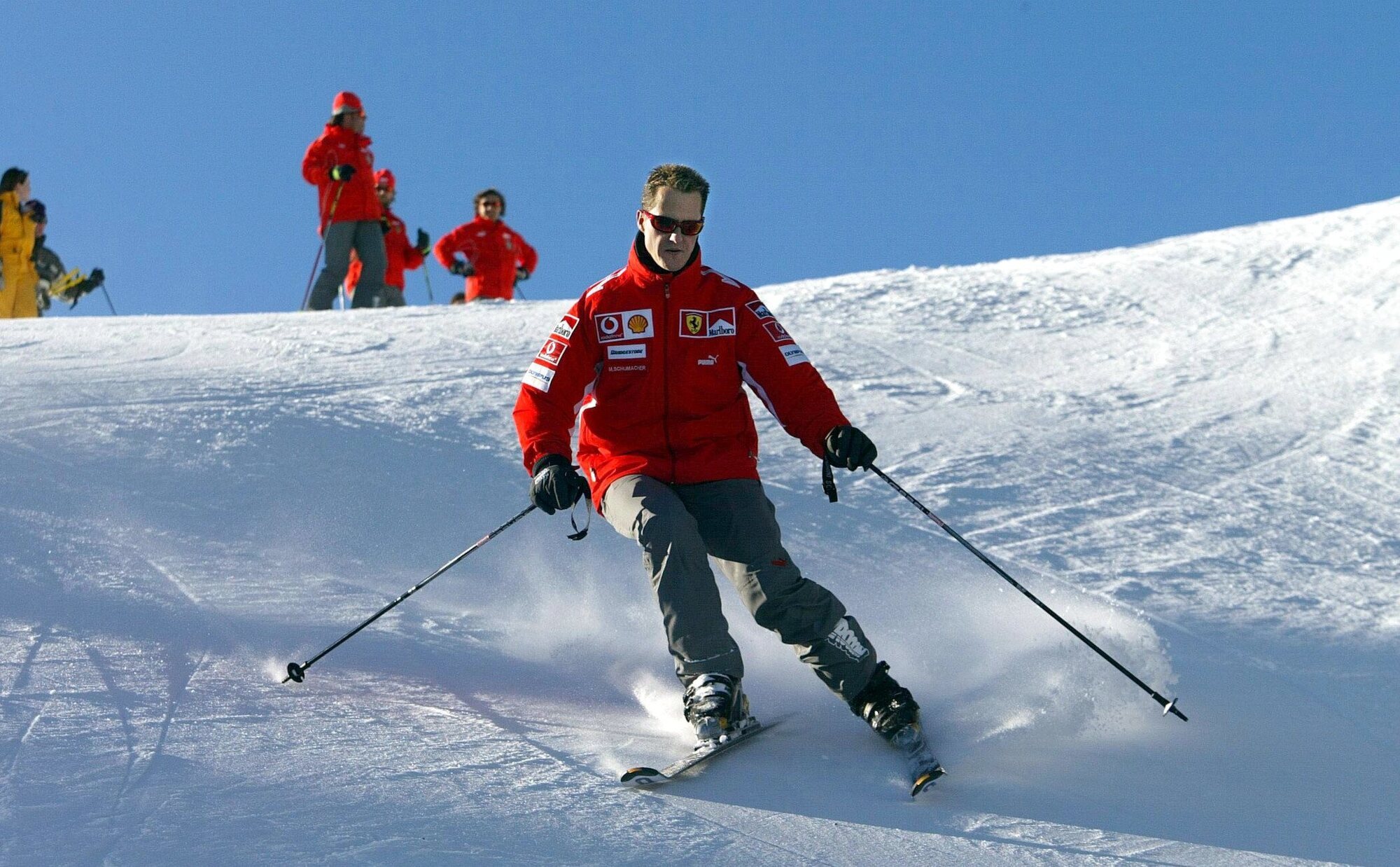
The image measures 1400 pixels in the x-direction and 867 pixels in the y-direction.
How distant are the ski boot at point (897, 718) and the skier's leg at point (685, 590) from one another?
349 millimetres

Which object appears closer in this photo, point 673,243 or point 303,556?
point 673,243

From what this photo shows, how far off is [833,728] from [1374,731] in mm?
1586

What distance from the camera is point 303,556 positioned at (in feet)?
16.4

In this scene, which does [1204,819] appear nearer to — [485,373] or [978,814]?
[978,814]

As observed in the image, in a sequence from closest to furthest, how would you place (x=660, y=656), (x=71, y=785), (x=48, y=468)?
(x=71, y=785)
(x=660, y=656)
(x=48, y=468)

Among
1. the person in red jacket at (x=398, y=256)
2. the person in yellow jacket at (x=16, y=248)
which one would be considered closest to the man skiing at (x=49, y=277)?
the person in yellow jacket at (x=16, y=248)

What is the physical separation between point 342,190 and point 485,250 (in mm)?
2369

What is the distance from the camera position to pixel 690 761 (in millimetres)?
3396

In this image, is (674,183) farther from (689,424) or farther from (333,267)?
(333,267)

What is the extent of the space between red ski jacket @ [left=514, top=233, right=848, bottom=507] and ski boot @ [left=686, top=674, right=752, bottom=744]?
62cm

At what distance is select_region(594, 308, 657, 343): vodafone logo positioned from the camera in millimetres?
3920

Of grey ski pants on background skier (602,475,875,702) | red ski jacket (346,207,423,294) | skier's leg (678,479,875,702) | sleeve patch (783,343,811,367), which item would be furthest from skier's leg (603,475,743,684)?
red ski jacket (346,207,423,294)

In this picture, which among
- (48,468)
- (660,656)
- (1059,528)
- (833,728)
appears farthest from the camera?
(1059,528)

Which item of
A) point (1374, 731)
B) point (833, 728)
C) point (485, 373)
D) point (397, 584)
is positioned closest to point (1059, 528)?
point (1374, 731)
